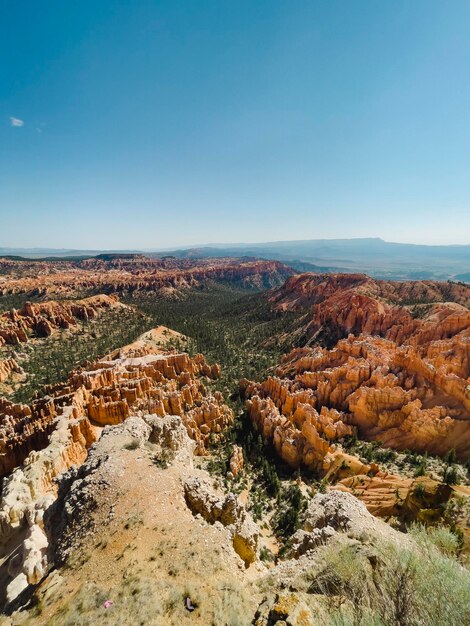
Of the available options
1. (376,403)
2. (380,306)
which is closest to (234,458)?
(376,403)

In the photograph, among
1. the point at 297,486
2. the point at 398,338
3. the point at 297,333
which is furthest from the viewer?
the point at 297,333

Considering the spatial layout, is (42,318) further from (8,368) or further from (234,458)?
(234,458)

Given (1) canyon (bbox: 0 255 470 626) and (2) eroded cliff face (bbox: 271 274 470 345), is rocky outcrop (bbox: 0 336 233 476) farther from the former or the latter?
(2) eroded cliff face (bbox: 271 274 470 345)

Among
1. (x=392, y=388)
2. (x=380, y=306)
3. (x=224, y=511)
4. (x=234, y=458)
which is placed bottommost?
(x=234, y=458)

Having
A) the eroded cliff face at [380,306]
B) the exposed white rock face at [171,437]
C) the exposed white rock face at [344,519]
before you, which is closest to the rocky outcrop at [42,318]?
the exposed white rock face at [171,437]

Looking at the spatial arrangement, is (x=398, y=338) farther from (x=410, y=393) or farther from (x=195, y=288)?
(x=195, y=288)

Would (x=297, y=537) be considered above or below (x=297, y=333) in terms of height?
above

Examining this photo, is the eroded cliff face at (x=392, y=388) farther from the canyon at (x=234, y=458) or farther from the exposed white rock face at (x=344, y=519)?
the exposed white rock face at (x=344, y=519)

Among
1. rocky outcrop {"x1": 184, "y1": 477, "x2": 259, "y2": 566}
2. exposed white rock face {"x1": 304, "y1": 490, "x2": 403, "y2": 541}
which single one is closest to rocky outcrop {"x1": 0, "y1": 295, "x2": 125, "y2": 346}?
rocky outcrop {"x1": 184, "y1": 477, "x2": 259, "y2": 566}

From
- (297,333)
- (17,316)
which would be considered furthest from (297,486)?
(17,316)
